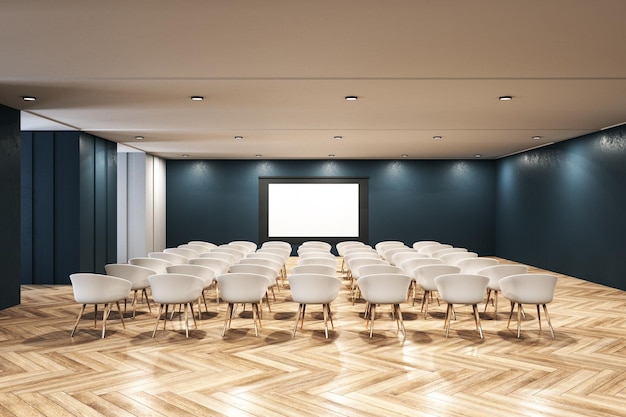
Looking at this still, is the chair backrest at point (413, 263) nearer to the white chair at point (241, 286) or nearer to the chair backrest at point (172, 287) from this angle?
the white chair at point (241, 286)

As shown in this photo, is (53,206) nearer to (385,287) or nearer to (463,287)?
(385,287)

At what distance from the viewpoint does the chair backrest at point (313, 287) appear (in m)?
6.48

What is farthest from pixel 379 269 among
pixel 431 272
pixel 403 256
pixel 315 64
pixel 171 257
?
pixel 171 257

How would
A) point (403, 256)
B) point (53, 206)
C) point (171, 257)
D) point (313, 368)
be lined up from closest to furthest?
1. point (313, 368)
2. point (403, 256)
3. point (171, 257)
4. point (53, 206)

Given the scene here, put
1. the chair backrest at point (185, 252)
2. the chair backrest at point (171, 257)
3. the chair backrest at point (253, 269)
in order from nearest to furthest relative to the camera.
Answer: the chair backrest at point (253, 269) → the chair backrest at point (171, 257) → the chair backrest at point (185, 252)

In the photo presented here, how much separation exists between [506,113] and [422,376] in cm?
541

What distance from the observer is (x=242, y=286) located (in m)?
6.52

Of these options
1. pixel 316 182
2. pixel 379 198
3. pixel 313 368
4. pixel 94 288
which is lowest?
pixel 313 368

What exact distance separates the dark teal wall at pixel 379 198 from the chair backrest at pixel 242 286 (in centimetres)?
1098

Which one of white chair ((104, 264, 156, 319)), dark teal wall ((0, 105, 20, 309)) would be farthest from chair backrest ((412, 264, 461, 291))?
dark teal wall ((0, 105, 20, 309))

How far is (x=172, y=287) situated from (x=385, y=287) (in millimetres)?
2329

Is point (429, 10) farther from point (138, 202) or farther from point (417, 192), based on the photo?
point (417, 192)

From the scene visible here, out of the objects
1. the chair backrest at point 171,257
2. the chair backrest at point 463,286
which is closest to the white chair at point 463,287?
the chair backrest at point 463,286

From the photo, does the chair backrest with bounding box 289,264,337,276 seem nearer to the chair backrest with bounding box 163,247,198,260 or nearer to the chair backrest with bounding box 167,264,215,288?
the chair backrest with bounding box 167,264,215,288
